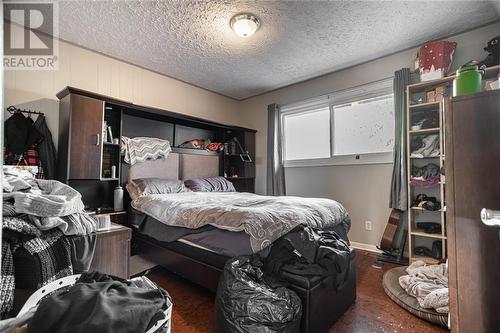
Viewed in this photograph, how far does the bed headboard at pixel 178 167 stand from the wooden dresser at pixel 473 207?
120 inches

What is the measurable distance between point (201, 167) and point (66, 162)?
1758 millimetres

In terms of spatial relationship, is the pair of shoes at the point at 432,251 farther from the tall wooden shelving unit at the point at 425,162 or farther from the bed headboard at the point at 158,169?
the bed headboard at the point at 158,169

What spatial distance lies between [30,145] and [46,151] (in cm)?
13

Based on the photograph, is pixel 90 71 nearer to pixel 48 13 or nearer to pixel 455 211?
pixel 48 13

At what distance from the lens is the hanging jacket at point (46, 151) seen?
2404 mm

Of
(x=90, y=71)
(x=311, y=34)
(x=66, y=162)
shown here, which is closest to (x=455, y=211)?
(x=311, y=34)

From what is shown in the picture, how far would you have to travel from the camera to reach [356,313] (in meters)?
1.71

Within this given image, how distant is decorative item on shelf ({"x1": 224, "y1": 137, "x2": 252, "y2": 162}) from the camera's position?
4.16m

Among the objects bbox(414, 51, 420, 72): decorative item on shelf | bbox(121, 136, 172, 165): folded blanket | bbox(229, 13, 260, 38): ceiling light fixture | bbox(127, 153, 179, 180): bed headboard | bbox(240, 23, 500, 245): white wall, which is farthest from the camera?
bbox(127, 153, 179, 180): bed headboard

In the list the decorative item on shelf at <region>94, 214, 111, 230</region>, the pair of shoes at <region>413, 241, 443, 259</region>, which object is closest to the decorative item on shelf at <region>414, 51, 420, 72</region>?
the pair of shoes at <region>413, 241, 443, 259</region>

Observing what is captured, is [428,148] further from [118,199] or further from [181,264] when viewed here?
[118,199]

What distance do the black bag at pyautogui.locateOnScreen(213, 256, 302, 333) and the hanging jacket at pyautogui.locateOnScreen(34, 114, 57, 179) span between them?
225cm

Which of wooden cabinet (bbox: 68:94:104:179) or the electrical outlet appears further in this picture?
the electrical outlet

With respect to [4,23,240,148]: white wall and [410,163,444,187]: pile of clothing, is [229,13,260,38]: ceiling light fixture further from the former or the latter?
[410,163,444,187]: pile of clothing
